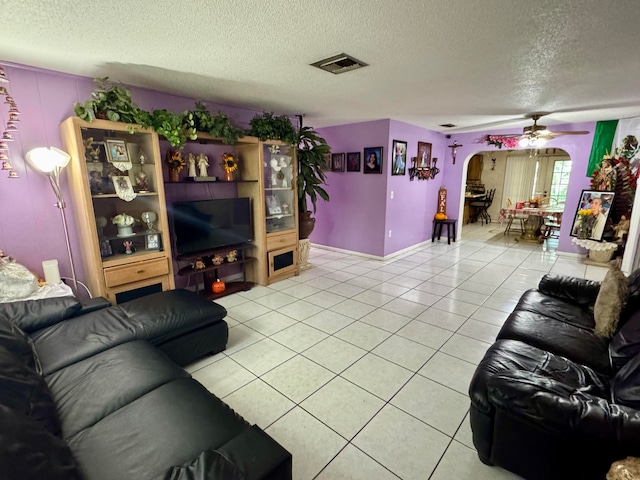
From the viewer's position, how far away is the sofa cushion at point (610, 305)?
1.99 m

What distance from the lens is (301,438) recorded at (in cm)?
177

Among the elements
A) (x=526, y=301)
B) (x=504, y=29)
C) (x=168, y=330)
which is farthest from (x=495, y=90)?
(x=168, y=330)

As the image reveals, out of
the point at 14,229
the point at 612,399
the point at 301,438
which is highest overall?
the point at 14,229

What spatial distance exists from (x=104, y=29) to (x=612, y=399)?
11.3 feet

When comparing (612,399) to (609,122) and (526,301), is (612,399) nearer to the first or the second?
(526,301)

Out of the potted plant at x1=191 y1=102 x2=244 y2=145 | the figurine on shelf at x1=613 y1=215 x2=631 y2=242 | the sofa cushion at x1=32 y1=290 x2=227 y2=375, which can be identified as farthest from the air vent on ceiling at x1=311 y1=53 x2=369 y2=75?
the figurine on shelf at x1=613 y1=215 x2=631 y2=242

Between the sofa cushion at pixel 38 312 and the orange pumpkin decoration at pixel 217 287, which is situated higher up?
the sofa cushion at pixel 38 312

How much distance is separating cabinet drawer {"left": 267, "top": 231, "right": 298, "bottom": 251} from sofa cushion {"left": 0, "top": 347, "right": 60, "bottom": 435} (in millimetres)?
2816

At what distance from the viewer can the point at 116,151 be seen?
290 cm

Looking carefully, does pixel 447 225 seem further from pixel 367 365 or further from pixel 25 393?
pixel 25 393

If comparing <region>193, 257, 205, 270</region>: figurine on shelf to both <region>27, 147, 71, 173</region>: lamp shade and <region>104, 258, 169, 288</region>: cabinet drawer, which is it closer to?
<region>104, 258, 169, 288</region>: cabinet drawer

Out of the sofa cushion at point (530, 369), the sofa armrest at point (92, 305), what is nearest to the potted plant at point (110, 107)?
the sofa armrest at point (92, 305)

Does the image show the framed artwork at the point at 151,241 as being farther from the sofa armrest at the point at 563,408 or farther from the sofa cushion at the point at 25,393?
the sofa armrest at the point at 563,408

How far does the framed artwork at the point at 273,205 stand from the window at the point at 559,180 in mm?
8142
